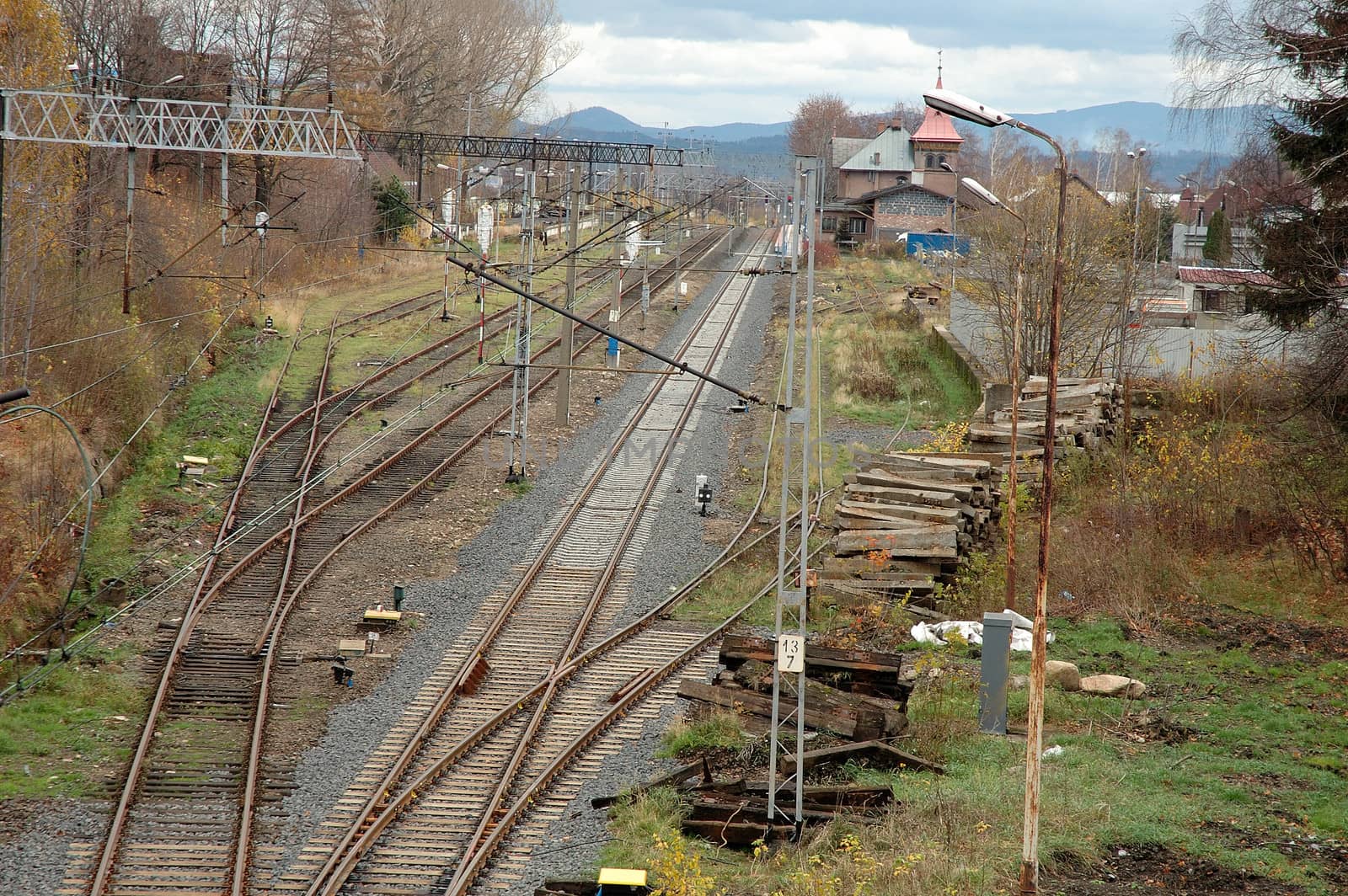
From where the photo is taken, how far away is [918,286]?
5219cm

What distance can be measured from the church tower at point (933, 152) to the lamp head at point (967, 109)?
7375 centimetres

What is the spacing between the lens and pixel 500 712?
15.1 metres

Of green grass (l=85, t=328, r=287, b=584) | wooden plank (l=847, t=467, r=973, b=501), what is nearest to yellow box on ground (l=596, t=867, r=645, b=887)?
wooden plank (l=847, t=467, r=973, b=501)

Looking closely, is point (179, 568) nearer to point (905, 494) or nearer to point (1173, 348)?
point (905, 494)

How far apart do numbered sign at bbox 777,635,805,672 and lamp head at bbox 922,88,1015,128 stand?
210 inches

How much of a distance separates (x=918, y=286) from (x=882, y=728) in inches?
1597

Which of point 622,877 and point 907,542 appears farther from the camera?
point 907,542

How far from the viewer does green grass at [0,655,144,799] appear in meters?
13.1

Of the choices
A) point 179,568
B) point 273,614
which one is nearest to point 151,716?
point 273,614

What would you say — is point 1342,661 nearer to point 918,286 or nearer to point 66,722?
point 66,722

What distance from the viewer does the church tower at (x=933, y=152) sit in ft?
261

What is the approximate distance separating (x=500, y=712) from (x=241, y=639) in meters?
Result: 4.35

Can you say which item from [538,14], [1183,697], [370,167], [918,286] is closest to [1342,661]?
[1183,697]

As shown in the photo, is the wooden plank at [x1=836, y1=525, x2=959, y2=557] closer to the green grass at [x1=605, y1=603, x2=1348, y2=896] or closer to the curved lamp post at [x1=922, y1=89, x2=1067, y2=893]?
the green grass at [x1=605, y1=603, x2=1348, y2=896]
